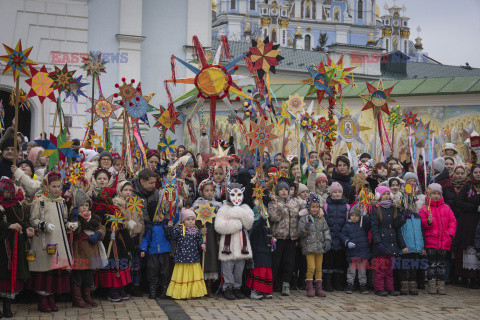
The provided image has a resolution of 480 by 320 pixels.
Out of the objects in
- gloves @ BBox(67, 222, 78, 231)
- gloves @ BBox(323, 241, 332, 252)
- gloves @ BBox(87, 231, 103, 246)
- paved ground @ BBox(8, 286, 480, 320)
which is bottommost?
paved ground @ BBox(8, 286, 480, 320)

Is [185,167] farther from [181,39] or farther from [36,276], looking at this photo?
[181,39]

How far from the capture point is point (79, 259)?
845 cm

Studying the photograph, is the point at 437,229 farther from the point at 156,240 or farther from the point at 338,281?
the point at 156,240

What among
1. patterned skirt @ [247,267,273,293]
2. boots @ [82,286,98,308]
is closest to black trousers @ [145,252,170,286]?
boots @ [82,286,98,308]

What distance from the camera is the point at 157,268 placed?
904cm

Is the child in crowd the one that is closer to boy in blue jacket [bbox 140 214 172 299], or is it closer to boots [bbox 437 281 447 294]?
boots [bbox 437 281 447 294]

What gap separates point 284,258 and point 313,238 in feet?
1.52

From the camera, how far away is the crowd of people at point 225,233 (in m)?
8.19

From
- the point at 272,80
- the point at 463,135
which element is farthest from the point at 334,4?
the point at 463,135

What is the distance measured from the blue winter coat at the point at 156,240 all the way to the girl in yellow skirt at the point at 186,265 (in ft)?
0.29

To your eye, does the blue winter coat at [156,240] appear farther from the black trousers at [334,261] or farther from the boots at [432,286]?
the boots at [432,286]

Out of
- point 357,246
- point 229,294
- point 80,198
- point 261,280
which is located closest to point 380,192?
point 357,246

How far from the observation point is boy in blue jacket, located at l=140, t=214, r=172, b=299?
9.01m

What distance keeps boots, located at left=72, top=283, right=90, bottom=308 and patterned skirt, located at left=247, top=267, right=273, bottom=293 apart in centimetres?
211
